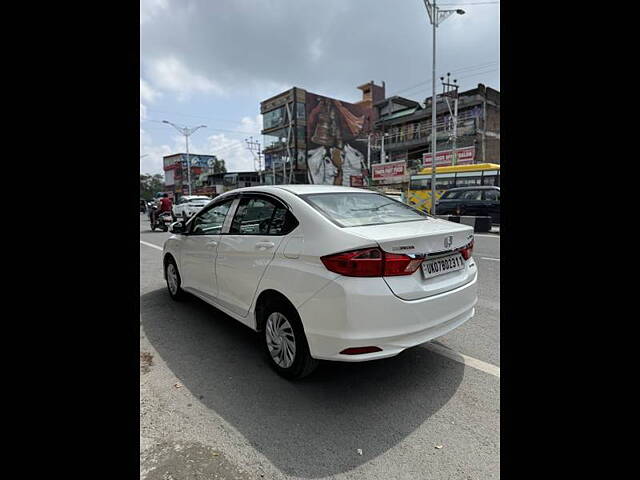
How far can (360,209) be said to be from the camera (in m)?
3.34

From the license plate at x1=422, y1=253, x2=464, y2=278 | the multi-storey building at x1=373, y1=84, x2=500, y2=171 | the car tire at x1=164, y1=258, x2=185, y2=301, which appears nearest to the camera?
the license plate at x1=422, y1=253, x2=464, y2=278

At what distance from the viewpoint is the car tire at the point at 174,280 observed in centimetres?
512

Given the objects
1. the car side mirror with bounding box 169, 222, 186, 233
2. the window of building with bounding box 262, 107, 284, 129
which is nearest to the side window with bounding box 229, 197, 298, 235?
the car side mirror with bounding box 169, 222, 186, 233

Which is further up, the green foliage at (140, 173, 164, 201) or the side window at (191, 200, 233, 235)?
the green foliage at (140, 173, 164, 201)

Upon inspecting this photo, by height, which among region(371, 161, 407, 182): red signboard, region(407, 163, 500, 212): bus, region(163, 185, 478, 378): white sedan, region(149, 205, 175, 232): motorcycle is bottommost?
region(163, 185, 478, 378): white sedan

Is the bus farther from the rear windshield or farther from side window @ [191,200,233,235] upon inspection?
the rear windshield

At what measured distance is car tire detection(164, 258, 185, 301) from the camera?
512 cm

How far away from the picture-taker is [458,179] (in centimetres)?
2045

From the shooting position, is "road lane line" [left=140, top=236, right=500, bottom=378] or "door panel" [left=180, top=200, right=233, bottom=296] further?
"door panel" [left=180, top=200, right=233, bottom=296]

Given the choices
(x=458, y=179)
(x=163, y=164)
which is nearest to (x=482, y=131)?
(x=458, y=179)

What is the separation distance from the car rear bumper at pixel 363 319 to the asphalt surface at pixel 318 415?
44 cm

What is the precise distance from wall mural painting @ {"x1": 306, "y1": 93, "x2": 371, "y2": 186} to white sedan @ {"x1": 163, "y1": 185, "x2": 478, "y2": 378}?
43.4 m

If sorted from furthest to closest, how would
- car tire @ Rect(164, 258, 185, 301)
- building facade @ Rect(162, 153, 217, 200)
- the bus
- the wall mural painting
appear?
building facade @ Rect(162, 153, 217, 200), the wall mural painting, the bus, car tire @ Rect(164, 258, 185, 301)
